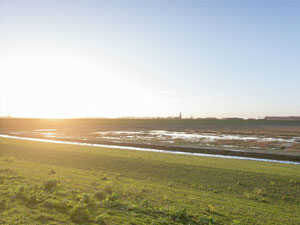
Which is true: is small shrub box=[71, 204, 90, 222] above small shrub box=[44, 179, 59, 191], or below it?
below

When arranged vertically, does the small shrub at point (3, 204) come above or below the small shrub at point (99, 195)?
above

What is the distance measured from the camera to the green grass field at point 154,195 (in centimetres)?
977

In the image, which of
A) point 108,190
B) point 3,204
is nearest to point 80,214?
point 3,204

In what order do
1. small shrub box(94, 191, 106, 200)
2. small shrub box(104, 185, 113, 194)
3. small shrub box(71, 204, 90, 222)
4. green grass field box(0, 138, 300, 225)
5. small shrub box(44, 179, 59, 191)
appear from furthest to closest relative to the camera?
small shrub box(104, 185, 113, 194) → small shrub box(44, 179, 59, 191) → small shrub box(94, 191, 106, 200) → green grass field box(0, 138, 300, 225) → small shrub box(71, 204, 90, 222)

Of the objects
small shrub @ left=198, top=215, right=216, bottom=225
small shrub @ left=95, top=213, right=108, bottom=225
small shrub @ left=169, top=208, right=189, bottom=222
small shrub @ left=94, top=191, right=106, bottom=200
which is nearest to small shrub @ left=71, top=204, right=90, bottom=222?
small shrub @ left=95, top=213, right=108, bottom=225

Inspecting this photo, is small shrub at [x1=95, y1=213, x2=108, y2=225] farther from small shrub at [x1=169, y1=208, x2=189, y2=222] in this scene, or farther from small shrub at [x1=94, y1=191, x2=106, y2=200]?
small shrub at [x1=94, y1=191, x2=106, y2=200]

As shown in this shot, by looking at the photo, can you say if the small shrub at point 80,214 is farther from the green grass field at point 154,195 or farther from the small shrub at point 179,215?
the small shrub at point 179,215

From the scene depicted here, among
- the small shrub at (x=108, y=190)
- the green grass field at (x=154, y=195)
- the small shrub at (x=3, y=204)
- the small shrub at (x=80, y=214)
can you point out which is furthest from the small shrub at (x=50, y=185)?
the small shrub at (x=80, y=214)

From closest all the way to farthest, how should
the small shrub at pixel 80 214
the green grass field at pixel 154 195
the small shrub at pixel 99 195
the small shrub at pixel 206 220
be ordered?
the small shrub at pixel 80 214
the small shrub at pixel 206 220
the green grass field at pixel 154 195
the small shrub at pixel 99 195

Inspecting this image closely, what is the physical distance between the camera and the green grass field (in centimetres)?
977

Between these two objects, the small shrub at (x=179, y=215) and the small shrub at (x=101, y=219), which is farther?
the small shrub at (x=179, y=215)

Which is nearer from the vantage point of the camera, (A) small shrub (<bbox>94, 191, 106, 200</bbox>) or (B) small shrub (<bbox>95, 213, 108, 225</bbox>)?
(B) small shrub (<bbox>95, 213, 108, 225</bbox>)

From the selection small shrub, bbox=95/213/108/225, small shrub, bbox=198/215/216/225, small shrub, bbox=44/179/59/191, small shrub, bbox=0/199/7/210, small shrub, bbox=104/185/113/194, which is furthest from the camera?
small shrub, bbox=104/185/113/194

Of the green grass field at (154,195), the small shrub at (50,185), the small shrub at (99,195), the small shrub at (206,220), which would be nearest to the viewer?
the small shrub at (206,220)
